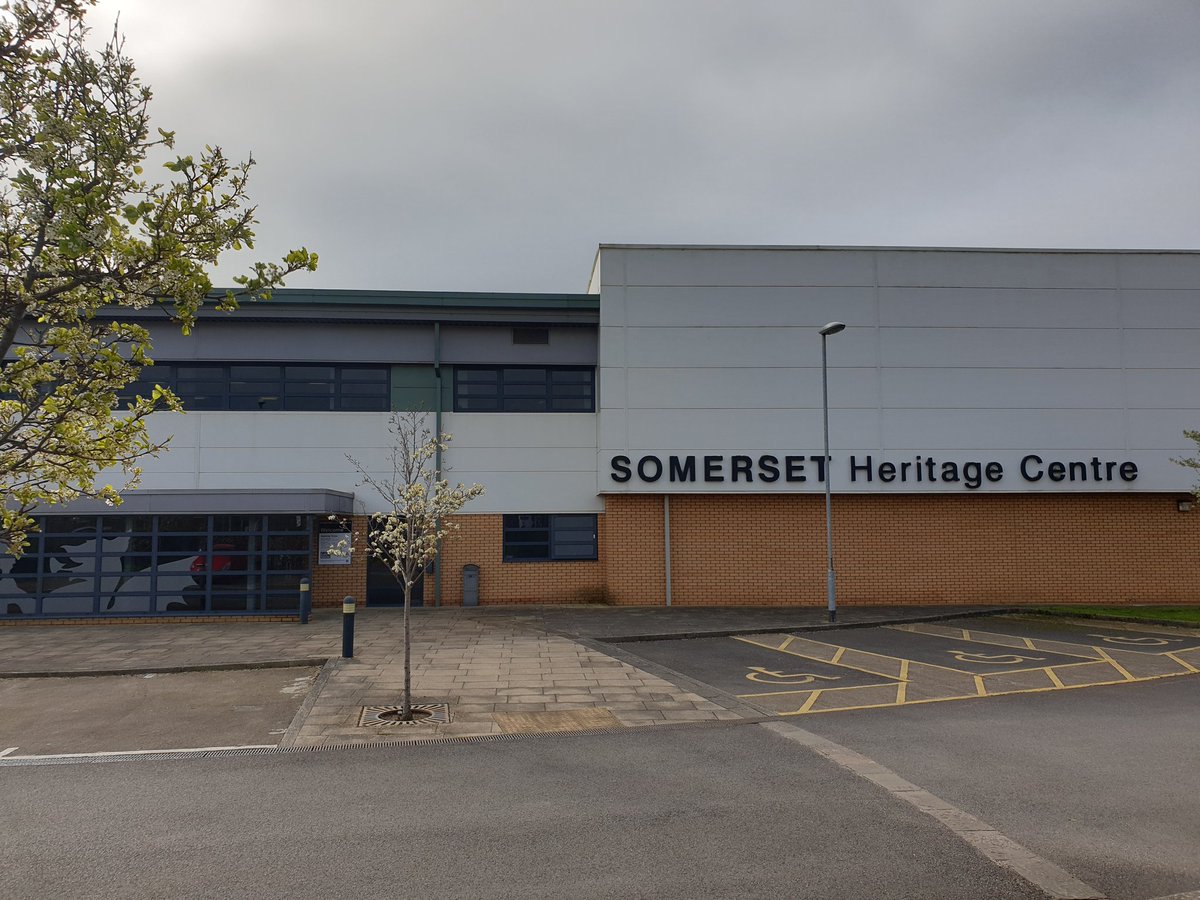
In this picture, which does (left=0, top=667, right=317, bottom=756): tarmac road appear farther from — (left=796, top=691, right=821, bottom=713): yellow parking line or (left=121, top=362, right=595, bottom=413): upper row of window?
(left=121, top=362, right=595, bottom=413): upper row of window

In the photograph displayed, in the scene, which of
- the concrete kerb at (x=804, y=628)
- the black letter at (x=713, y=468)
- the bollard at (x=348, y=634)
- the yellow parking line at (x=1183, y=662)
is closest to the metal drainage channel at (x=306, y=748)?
the bollard at (x=348, y=634)

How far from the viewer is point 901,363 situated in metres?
22.4

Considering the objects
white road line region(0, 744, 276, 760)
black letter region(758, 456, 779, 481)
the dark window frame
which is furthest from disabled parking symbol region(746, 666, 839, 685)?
the dark window frame

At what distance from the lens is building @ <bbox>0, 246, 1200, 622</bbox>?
21.9 metres

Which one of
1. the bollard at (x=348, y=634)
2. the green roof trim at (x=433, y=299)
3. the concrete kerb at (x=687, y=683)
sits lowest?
the concrete kerb at (x=687, y=683)

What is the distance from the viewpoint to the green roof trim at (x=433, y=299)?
21.8m

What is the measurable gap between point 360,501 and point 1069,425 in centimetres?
2024

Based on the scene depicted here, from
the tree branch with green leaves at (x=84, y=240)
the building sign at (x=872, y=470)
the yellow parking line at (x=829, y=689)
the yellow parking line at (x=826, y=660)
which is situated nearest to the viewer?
the tree branch with green leaves at (x=84, y=240)

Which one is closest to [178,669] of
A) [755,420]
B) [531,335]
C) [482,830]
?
[482,830]

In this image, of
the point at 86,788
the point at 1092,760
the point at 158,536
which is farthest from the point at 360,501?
the point at 1092,760

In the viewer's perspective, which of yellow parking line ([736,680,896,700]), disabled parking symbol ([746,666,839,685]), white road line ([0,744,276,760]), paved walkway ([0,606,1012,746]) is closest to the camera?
white road line ([0,744,276,760])

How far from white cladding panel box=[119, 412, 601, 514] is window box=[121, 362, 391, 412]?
391mm

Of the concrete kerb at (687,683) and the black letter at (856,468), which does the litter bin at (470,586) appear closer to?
the concrete kerb at (687,683)

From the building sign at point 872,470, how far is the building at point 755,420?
0.22 ft
